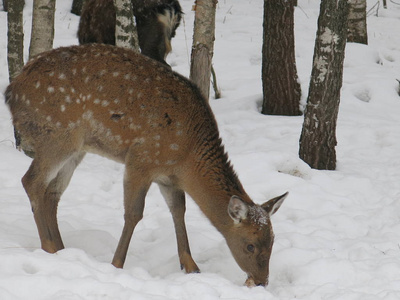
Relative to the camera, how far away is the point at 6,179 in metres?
7.04

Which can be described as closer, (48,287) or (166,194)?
(48,287)

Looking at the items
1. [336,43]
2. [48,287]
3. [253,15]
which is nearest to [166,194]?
[48,287]

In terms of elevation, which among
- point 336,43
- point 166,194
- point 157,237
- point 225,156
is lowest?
point 157,237

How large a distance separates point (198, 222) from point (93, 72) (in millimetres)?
1892

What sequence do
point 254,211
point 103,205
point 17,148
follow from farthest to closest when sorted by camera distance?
point 17,148, point 103,205, point 254,211

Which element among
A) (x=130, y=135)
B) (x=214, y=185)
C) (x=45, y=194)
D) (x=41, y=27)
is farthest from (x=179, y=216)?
(x=41, y=27)

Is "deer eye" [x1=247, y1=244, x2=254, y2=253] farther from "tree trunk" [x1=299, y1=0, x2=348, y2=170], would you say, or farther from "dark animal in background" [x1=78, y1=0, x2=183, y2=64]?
"dark animal in background" [x1=78, y1=0, x2=183, y2=64]

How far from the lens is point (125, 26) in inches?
305

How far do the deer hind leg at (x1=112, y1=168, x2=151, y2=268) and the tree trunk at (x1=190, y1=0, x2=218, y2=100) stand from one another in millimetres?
2411

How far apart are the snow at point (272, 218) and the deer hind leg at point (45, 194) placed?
0.18m

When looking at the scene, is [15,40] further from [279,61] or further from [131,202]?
[131,202]

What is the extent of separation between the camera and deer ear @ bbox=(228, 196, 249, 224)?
5.11 meters

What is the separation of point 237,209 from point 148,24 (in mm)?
3982

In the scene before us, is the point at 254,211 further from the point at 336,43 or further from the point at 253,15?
the point at 253,15
